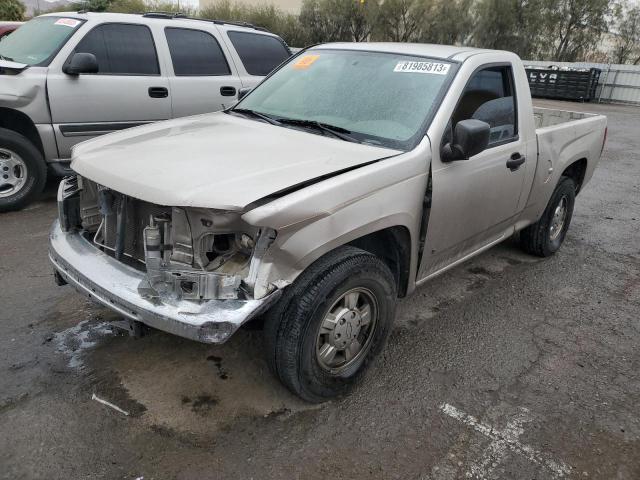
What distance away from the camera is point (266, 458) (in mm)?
2518

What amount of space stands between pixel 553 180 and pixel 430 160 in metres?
2.01

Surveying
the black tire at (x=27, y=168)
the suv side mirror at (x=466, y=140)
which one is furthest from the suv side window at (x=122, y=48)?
the suv side mirror at (x=466, y=140)

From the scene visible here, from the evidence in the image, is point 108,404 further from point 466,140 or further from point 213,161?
point 466,140

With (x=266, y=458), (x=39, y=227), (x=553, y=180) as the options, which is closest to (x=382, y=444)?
(x=266, y=458)

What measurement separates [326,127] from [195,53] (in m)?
3.80

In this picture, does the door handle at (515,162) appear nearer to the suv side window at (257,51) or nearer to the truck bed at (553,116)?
the truck bed at (553,116)

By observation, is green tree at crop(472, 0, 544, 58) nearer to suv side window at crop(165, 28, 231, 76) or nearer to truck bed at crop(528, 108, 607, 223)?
suv side window at crop(165, 28, 231, 76)

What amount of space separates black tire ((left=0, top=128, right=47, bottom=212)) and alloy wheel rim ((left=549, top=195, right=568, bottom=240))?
5078mm

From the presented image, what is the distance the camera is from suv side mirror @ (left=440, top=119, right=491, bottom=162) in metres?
2.98

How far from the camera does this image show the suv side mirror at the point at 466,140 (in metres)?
2.98

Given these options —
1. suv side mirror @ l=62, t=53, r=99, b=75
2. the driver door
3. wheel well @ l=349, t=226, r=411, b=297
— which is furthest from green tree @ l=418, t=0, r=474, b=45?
wheel well @ l=349, t=226, r=411, b=297

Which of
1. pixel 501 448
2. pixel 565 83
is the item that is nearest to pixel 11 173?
pixel 501 448

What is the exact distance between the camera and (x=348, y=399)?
2969 millimetres

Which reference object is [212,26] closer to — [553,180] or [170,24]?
[170,24]
